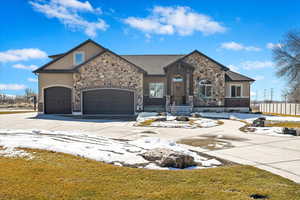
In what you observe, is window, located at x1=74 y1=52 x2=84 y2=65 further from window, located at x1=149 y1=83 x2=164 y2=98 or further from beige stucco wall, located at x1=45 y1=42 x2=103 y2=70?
window, located at x1=149 y1=83 x2=164 y2=98

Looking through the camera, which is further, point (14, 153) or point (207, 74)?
point (207, 74)

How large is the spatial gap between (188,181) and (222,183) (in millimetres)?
634

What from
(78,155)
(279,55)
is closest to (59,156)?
(78,155)

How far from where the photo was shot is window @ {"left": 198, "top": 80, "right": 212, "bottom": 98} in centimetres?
2272

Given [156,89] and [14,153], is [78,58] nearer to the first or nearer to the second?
[156,89]

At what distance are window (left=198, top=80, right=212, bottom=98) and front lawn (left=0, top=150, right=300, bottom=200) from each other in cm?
1817

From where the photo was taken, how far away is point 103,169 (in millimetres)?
4660

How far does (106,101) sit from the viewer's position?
20.9 metres

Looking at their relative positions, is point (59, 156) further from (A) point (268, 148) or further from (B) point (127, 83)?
(B) point (127, 83)

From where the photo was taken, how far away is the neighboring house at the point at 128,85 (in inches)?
805

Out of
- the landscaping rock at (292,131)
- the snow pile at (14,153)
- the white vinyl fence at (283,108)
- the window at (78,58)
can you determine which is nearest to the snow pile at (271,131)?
Result: the landscaping rock at (292,131)

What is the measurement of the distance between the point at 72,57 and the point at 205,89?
14168 millimetres

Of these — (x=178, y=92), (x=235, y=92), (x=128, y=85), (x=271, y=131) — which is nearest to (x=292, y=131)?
(x=271, y=131)

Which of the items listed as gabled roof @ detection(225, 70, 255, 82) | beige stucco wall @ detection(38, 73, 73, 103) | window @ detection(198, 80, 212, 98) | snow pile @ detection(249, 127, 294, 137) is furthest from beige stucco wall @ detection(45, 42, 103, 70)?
snow pile @ detection(249, 127, 294, 137)
